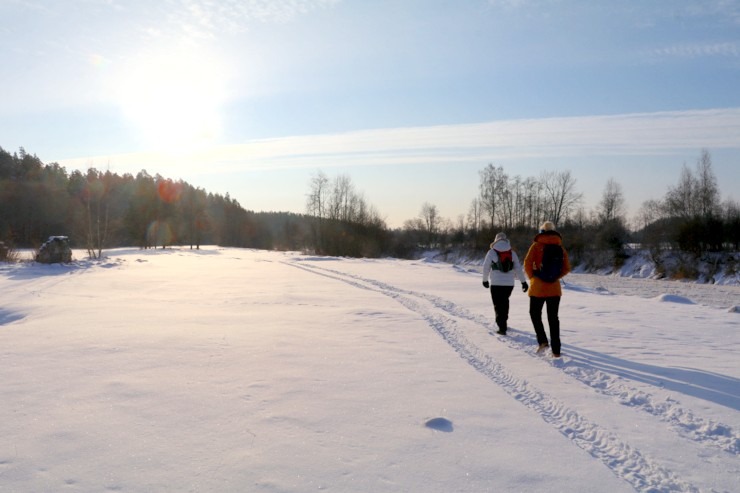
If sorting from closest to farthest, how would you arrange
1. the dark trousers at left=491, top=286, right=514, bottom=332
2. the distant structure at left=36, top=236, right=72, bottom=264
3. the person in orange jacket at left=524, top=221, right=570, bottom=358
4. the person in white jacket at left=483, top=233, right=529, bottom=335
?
the person in orange jacket at left=524, top=221, right=570, bottom=358
the dark trousers at left=491, top=286, right=514, bottom=332
the person in white jacket at left=483, top=233, right=529, bottom=335
the distant structure at left=36, top=236, right=72, bottom=264

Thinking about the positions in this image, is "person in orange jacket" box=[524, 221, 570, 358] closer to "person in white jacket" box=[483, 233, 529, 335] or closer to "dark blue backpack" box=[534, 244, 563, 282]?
"dark blue backpack" box=[534, 244, 563, 282]

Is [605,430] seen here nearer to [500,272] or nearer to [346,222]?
[500,272]

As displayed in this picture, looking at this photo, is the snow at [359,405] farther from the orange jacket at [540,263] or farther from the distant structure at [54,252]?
the distant structure at [54,252]

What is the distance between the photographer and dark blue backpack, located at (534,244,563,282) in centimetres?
670

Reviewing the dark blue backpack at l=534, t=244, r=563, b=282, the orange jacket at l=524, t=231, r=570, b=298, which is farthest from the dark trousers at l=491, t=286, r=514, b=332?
the dark blue backpack at l=534, t=244, r=563, b=282

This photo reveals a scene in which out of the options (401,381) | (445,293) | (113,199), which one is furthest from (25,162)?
(401,381)

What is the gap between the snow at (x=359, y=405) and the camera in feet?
10.5

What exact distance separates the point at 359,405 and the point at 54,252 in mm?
22349

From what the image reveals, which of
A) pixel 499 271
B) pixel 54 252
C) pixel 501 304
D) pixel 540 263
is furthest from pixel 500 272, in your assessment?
pixel 54 252

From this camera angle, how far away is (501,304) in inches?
329

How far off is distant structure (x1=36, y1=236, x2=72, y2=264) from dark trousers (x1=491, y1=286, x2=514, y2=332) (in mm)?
21048

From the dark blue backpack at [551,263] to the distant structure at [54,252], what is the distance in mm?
22304

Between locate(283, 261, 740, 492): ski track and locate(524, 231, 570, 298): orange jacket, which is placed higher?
locate(524, 231, 570, 298): orange jacket

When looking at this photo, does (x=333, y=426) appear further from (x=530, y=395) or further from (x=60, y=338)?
(x=60, y=338)
